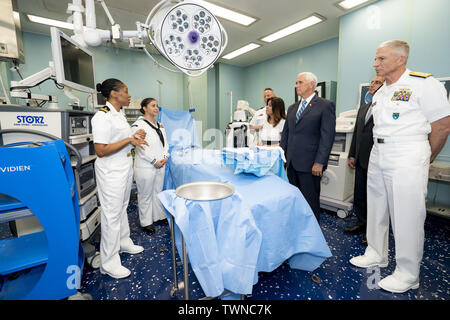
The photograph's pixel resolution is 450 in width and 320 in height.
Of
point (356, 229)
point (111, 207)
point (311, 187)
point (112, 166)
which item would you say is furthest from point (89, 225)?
point (356, 229)

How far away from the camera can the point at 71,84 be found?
5.97 ft

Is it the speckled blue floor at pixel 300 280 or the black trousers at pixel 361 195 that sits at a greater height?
the black trousers at pixel 361 195

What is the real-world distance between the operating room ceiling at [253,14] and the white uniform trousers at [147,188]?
2592 millimetres

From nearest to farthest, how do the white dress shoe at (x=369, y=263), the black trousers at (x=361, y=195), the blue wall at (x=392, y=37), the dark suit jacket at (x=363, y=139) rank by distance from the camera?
the white dress shoe at (x=369, y=263) → the dark suit jacket at (x=363, y=139) → the black trousers at (x=361, y=195) → the blue wall at (x=392, y=37)

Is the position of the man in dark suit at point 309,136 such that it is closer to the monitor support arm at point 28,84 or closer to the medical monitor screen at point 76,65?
the medical monitor screen at point 76,65

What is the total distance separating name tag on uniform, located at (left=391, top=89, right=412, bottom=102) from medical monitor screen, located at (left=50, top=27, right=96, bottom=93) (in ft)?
8.02

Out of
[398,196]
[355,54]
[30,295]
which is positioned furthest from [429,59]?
[30,295]

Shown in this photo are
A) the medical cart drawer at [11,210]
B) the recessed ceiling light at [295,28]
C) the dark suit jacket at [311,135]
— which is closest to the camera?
the medical cart drawer at [11,210]

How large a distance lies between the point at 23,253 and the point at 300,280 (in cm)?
195

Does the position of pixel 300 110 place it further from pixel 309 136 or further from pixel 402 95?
pixel 402 95

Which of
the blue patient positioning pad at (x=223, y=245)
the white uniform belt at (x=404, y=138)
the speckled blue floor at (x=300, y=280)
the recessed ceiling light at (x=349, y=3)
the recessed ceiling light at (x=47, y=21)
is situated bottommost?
the speckled blue floor at (x=300, y=280)

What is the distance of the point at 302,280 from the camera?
1.70m

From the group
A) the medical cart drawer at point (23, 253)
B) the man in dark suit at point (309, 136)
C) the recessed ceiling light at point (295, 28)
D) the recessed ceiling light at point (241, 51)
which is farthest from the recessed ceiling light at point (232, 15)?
the medical cart drawer at point (23, 253)

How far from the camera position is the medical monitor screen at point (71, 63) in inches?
63.8
